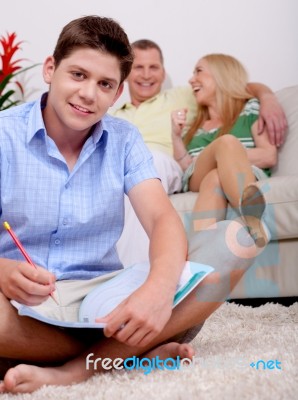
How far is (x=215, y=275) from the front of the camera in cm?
108

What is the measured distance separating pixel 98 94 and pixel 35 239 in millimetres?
298

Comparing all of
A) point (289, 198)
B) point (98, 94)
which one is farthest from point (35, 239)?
point (289, 198)

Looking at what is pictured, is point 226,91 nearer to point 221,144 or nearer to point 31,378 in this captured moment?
point 221,144

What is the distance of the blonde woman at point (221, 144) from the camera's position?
1.94 metres

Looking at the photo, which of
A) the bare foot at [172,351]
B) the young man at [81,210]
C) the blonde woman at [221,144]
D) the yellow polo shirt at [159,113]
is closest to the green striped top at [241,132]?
the blonde woman at [221,144]

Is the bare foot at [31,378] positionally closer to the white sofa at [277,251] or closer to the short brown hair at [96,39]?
the short brown hair at [96,39]

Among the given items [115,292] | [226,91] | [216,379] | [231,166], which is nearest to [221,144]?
[231,166]

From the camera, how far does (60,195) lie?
3.87 feet

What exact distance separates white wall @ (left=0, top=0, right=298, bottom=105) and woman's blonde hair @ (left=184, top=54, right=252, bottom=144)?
0.32 m

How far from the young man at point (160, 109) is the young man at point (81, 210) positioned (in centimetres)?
87

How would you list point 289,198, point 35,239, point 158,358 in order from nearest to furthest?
point 158,358 → point 35,239 → point 289,198

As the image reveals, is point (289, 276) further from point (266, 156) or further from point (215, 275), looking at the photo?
point (215, 275)

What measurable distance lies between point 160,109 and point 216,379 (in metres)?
1.84

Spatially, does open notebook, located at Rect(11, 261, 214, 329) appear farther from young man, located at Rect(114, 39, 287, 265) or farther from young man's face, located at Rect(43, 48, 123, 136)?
young man, located at Rect(114, 39, 287, 265)
